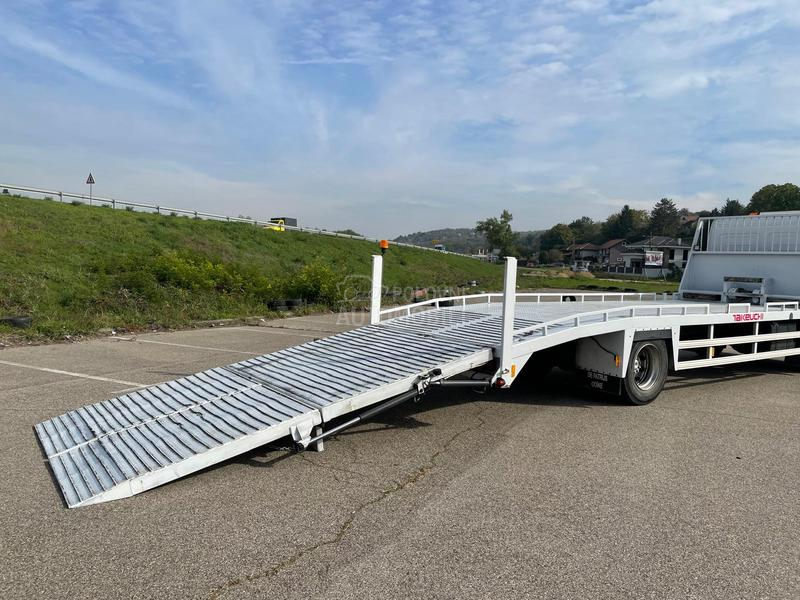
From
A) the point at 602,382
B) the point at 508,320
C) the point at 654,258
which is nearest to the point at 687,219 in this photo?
the point at 654,258

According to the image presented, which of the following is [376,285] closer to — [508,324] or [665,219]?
[508,324]

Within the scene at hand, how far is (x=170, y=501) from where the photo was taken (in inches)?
157

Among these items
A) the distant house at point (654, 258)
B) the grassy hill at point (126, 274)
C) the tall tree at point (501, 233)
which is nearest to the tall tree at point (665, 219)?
the distant house at point (654, 258)

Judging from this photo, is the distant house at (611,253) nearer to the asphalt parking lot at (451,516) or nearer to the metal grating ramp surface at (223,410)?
the asphalt parking lot at (451,516)

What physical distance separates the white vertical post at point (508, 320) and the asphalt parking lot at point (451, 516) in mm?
689

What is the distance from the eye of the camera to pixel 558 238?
12938 cm

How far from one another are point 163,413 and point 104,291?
35.3 ft

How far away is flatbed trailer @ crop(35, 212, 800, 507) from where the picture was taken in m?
4.39

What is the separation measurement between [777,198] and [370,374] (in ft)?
297

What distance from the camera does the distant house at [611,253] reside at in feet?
341

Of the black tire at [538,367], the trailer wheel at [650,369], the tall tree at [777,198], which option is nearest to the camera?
the trailer wheel at [650,369]

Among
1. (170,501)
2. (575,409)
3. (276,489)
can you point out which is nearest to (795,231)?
(575,409)

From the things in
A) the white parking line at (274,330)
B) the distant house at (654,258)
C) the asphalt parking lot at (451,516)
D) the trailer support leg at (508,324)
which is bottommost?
the white parking line at (274,330)

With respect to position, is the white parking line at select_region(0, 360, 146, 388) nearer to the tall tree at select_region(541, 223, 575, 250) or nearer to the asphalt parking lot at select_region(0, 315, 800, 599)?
the asphalt parking lot at select_region(0, 315, 800, 599)
